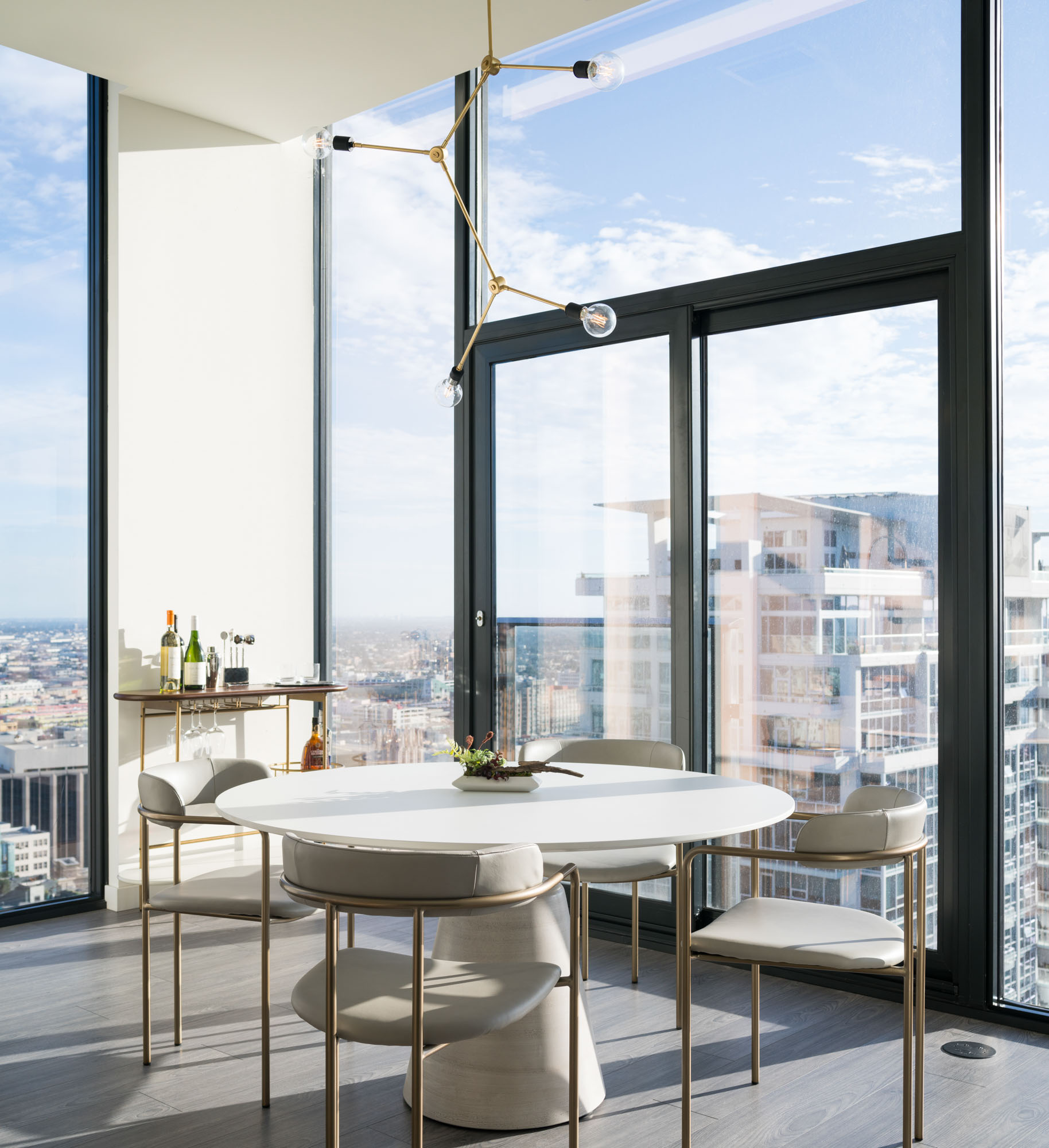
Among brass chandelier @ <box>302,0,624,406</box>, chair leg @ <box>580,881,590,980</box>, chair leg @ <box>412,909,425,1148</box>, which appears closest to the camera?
chair leg @ <box>412,909,425,1148</box>

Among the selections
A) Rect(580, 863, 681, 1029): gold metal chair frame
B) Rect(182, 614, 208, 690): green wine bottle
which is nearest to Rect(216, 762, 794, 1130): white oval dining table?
Rect(580, 863, 681, 1029): gold metal chair frame

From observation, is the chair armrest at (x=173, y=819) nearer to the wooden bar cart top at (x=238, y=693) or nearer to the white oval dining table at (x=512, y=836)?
the white oval dining table at (x=512, y=836)

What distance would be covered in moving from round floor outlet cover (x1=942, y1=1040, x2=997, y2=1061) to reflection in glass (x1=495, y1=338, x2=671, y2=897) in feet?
4.20

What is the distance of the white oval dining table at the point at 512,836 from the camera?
2.41 m

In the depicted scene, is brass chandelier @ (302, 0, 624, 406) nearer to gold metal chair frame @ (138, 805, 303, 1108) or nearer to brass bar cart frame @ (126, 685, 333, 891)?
gold metal chair frame @ (138, 805, 303, 1108)

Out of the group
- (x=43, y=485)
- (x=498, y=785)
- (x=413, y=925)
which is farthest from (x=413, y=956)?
(x=43, y=485)

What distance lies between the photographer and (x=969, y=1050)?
315 cm

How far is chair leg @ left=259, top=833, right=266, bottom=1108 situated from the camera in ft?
9.05

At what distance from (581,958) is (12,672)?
2.58 metres

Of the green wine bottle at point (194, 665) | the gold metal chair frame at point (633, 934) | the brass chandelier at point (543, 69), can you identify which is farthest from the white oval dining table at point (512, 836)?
the green wine bottle at point (194, 665)

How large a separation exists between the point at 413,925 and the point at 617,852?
1.44 m

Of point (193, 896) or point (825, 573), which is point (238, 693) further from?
point (825, 573)

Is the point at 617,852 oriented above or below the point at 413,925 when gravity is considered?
below

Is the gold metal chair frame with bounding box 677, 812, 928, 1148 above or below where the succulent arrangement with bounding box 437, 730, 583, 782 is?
below
